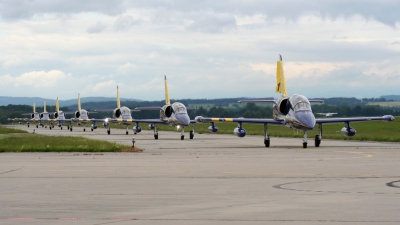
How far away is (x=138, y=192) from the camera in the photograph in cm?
1599

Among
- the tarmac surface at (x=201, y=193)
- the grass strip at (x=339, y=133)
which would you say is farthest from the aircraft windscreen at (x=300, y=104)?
the tarmac surface at (x=201, y=193)

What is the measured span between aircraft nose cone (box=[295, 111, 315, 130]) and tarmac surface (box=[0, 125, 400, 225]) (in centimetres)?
1262

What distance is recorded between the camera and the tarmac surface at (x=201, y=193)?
39.4ft

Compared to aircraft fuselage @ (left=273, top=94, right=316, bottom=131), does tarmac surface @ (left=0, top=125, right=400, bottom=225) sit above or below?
below

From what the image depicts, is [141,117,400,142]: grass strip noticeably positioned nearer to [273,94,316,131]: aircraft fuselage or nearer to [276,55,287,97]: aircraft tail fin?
[276,55,287,97]: aircraft tail fin

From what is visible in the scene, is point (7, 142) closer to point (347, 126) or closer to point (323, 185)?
point (347, 126)

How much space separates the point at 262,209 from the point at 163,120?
4908 centimetres

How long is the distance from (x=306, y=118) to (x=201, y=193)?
76.6ft

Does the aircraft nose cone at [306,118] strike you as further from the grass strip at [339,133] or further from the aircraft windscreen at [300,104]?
Answer: the grass strip at [339,133]

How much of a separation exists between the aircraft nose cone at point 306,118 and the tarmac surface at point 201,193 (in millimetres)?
12620

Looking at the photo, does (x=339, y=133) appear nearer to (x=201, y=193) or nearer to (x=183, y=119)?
(x=183, y=119)

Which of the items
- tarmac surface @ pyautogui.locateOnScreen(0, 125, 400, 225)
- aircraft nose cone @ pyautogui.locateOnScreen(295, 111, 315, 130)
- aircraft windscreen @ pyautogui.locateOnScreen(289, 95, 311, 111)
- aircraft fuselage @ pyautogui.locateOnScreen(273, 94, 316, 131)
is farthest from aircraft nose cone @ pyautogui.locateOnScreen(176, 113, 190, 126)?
tarmac surface @ pyautogui.locateOnScreen(0, 125, 400, 225)

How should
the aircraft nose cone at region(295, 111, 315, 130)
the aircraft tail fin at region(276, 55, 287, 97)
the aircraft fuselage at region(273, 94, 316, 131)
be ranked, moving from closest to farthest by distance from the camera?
1. the aircraft nose cone at region(295, 111, 315, 130)
2. the aircraft fuselage at region(273, 94, 316, 131)
3. the aircraft tail fin at region(276, 55, 287, 97)

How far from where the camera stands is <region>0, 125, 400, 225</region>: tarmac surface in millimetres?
12000
